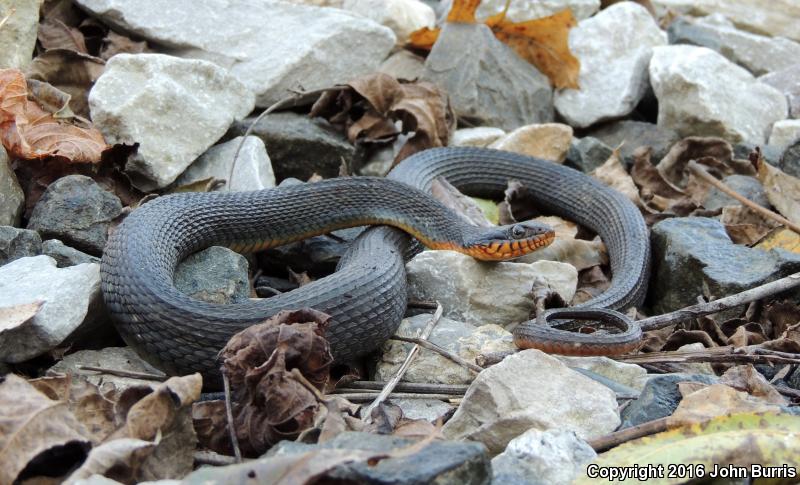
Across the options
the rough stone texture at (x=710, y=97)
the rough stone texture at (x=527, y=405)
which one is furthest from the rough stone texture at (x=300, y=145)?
the rough stone texture at (x=527, y=405)

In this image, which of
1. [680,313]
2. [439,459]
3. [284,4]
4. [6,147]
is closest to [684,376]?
[680,313]

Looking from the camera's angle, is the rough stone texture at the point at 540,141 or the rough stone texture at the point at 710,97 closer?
the rough stone texture at the point at 540,141

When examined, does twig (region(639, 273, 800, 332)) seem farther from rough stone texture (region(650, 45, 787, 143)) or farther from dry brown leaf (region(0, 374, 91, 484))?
dry brown leaf (region(0, 374, 91, 484))

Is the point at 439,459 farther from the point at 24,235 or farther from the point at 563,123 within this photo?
the point at 563,123

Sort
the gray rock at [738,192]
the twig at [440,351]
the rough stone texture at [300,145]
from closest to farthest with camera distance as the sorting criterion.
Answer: the twig at [440,351]
the rough stone texture at [300,145]
the gray rock at [738,192]

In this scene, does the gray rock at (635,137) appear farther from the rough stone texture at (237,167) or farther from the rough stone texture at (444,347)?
the rough stone texture at (444,347)

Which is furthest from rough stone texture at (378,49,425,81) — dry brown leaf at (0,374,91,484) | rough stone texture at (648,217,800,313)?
dry brown leaf at (0,374,91,484)
